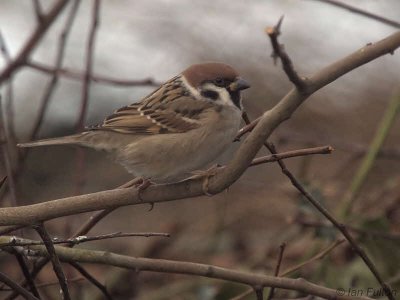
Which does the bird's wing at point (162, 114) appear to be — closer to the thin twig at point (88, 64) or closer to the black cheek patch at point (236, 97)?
the black cheek patch at point (236, 97)

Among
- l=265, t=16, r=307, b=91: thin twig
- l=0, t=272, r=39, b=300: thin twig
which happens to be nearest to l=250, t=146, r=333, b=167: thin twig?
l=265, t=16, r=307, b=91: thin twig

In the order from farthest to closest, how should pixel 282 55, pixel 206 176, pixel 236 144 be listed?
pixel 236 144, pixel 206 176, pixel 282 55

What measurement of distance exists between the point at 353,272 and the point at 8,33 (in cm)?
392

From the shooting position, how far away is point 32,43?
11.6 feet

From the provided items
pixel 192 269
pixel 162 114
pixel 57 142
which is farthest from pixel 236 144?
pixel 192 269

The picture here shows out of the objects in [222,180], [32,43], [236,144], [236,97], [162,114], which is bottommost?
[222,180]

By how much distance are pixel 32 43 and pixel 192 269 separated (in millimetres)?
1677

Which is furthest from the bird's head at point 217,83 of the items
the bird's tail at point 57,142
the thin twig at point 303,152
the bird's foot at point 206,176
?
the thin twig at point 303,152

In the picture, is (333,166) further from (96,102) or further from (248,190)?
(96,102)

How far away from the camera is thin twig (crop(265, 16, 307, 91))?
1.71 metres

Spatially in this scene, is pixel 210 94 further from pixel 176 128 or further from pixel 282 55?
pixel 282 55

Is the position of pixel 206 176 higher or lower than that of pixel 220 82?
lower

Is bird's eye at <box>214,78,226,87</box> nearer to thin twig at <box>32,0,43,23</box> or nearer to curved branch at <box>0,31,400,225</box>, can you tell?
curved branch at <box>0,31,400,225</box>

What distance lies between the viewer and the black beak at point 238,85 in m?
2.78
